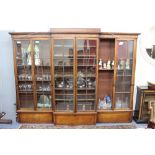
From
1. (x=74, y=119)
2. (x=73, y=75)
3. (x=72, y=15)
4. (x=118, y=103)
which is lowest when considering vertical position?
(x=74, y=119)

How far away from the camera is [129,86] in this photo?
3.59 meters

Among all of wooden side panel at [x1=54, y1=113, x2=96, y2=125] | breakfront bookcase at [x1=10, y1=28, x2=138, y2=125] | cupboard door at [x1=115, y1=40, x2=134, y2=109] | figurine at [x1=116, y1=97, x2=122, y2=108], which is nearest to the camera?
breakfront bookcase at [x1=10, y1=28, x2=138, y2=125]

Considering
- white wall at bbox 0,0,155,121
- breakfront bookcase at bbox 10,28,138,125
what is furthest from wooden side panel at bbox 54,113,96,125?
white wall at bbox 0,0,155,121

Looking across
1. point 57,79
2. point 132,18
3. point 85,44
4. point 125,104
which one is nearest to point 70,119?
point 57,79

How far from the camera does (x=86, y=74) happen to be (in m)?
3.47

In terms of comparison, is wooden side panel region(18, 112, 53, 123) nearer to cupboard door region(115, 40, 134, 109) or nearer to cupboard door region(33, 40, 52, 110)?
cupboard door region(33, 40, 52, 110)

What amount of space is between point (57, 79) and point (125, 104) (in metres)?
1.56

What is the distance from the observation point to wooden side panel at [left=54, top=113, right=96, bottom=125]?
11.6ft

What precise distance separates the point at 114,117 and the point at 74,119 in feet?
2.83

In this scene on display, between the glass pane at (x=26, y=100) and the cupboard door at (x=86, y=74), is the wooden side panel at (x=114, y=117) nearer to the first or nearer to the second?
the cupboard door at (x=86, y=74)

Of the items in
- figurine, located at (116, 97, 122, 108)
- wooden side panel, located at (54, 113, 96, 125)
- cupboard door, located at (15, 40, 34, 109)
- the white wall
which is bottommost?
wooden side panel, located at (54, 113, 96, 125)

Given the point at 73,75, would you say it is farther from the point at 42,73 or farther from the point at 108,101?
the point at 108,101

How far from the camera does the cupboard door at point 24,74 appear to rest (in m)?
3.40

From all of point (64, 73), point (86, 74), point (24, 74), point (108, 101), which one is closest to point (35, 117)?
point (24, 74)
